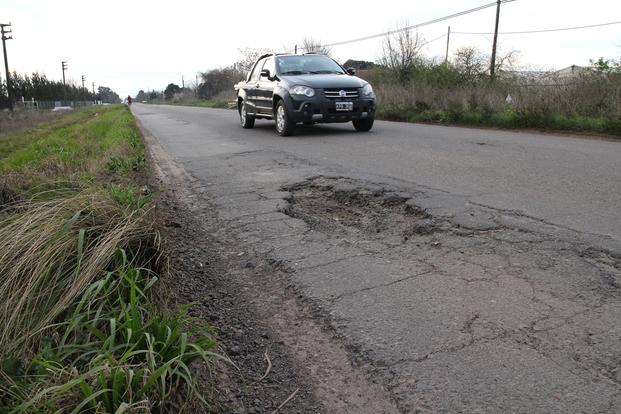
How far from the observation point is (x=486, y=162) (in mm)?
6688

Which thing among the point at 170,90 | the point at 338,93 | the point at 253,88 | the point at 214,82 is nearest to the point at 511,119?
the point at 338,93

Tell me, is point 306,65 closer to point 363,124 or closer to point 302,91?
point 302,91

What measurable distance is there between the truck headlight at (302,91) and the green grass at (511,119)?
19.8 ft

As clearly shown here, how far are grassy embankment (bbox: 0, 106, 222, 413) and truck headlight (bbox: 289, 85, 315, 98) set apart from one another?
22.0 ft

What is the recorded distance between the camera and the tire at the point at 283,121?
10245mm

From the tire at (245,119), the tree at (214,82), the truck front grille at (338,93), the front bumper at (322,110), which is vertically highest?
the tree at (214,82)

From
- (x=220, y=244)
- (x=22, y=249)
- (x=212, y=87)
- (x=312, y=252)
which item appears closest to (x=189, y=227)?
(x=220, y=244)

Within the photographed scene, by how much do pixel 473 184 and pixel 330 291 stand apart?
3044mm

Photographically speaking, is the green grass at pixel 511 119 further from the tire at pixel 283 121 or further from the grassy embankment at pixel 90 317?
the grassy embankment at pixel 90 317

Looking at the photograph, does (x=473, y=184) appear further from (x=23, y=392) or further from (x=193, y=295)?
(x=23, y=392)

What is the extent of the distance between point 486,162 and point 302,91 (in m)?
4.28

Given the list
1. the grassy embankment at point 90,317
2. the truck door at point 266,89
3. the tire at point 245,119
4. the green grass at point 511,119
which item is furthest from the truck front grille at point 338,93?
the grassy embankment at point 90,317

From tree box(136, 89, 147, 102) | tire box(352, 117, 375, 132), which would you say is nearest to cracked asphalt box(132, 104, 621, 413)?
tire box(352, 117, 375, 132)

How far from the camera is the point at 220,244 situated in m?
3.86
